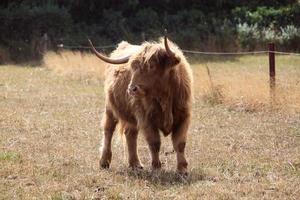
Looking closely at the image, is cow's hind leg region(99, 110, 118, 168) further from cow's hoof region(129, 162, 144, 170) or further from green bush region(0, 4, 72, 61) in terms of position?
green bush region(0, 4, 72, 61)

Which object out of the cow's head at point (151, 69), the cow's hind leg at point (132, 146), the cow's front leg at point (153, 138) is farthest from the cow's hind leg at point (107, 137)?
the cow's head at point (151, 69)

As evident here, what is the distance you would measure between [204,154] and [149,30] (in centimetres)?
2246

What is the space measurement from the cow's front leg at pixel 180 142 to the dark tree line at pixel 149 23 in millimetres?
20795

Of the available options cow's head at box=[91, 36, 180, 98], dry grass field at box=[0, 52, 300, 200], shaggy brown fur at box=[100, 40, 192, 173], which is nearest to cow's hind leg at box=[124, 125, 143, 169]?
shaggy brown fur at box=[100, 40, 192, 173]

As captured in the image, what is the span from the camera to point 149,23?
102ft

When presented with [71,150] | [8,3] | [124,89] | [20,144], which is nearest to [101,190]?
[124,89]

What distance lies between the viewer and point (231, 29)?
29453mm

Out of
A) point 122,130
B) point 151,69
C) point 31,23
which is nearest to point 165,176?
point 151,69

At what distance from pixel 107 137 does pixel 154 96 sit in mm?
1384

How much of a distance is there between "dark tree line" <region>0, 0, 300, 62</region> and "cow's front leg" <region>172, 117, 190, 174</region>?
20795 mm

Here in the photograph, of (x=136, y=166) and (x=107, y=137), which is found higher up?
(x=107, y=137)

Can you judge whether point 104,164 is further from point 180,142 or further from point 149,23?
point 149,23

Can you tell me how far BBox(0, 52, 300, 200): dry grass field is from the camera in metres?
6.59

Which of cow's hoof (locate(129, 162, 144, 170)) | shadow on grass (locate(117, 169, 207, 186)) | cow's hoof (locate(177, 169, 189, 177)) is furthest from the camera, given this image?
cow's hoof (locate(129, 162, 144, 170))
